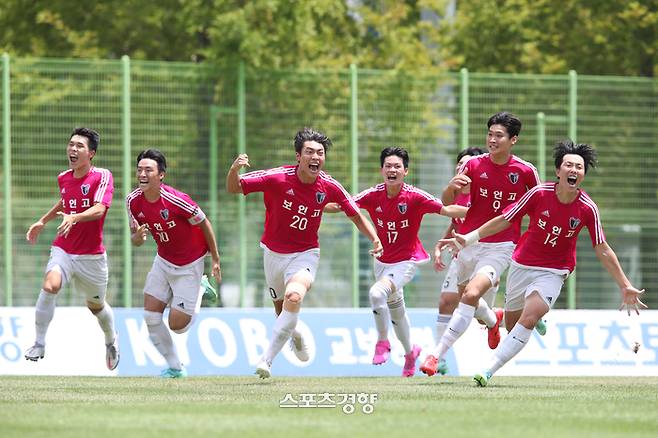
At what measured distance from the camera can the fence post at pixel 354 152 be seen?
77.8 feet

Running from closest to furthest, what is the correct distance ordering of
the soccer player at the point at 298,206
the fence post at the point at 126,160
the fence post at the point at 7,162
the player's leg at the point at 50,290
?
the soccer player at the point at 298,206 → the player's leg at the point at 50,290 → the fence post at the point at 7,162 → the fence post at the point at 126,160

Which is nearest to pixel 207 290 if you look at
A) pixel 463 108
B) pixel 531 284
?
pixel 531 284

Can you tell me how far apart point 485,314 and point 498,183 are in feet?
5.36

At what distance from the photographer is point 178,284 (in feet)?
52.6

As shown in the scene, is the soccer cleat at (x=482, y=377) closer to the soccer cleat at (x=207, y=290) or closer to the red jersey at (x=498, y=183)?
the red jersey at (x=498, y=183)

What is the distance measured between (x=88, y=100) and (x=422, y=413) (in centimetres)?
1288

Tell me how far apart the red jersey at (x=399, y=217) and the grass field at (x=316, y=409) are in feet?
6.03

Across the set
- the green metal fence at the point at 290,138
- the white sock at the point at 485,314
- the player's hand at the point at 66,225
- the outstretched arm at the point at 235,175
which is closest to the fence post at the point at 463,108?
the green metal fence at the point at 290,138

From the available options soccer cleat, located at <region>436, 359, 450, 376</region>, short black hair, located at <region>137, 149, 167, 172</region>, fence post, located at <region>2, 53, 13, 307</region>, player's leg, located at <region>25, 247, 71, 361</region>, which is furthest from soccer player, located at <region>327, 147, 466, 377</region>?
fence post, located at <region>2, 53, 13, 307</region>

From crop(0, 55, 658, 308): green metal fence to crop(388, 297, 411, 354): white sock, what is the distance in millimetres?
6448

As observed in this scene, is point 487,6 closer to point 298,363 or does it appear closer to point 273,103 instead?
point 273,103

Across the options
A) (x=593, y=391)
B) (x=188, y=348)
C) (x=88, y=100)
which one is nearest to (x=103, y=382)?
(x=188, y=348)

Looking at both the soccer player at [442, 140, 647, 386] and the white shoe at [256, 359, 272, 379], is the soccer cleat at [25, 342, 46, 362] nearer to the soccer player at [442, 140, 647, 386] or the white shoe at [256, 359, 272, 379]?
the white shoe at [256, 359, 272, 379]

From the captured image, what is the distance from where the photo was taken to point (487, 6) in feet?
102
